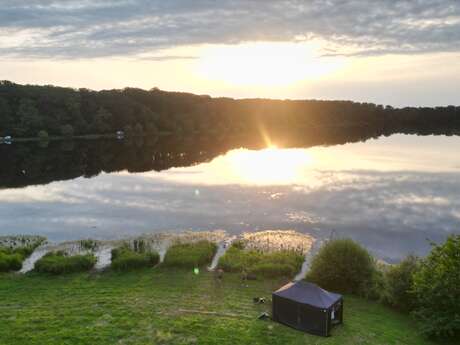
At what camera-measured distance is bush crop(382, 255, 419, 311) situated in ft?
97.4

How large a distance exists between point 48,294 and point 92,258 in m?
6.97

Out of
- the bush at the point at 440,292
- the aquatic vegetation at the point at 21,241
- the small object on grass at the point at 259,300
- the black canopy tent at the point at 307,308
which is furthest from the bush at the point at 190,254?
the bush at the point at 440,292

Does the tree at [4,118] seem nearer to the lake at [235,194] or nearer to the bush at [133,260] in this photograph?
the lake at [235,194]

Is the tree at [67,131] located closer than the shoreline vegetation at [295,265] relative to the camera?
No

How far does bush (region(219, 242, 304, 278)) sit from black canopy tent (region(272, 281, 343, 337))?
8622mm

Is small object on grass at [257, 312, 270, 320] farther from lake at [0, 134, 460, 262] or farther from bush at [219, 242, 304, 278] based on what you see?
lake at [0, 134, 460, 262]

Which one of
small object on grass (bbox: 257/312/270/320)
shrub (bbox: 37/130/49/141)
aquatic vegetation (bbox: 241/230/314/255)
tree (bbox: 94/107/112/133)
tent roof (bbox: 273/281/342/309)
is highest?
tree (bbox: 94/107/112/133)

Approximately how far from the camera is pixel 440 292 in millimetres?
26047

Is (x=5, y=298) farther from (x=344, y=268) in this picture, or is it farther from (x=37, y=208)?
(x=37, y=208)

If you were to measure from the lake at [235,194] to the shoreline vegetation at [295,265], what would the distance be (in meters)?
4.67

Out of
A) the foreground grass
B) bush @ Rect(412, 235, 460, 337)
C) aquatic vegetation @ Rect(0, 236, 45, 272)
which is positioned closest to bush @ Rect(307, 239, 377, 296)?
the foreground grass

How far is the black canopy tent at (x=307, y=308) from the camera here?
24.6 metres

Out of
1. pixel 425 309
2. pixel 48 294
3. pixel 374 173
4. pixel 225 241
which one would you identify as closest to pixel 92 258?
pixel 48 294

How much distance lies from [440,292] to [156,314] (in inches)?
604
